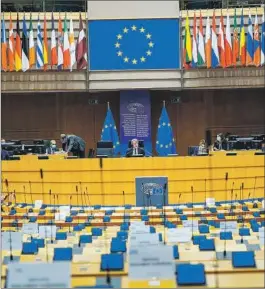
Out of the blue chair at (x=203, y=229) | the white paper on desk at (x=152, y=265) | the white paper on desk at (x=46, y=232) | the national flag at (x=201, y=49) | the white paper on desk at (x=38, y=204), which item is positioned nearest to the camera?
the white paper on desk at (x=152, y=265)

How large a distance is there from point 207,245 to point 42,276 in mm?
4532

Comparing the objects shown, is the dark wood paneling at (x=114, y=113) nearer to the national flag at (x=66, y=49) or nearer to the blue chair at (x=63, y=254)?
the national flag at (x=66, y=49)

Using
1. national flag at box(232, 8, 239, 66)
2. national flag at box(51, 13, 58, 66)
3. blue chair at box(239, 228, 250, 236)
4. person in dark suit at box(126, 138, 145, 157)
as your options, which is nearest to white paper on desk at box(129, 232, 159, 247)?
blue chair at box(239, 228, 250, 236)

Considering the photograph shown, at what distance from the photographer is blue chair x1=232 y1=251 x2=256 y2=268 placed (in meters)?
9.41

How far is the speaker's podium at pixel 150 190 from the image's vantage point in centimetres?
1808

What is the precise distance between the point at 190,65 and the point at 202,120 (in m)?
3.37

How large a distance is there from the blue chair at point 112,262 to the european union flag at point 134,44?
16279 millimetres

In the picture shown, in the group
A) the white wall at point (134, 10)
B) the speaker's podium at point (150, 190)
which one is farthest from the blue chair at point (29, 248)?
the white wall at point (134, 10)

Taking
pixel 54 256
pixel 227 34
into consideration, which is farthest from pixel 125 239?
pixel 227 34

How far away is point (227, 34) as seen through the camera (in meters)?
23.5

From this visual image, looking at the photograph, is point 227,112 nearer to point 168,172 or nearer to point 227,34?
point 227,34

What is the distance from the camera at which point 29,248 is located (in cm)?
1083

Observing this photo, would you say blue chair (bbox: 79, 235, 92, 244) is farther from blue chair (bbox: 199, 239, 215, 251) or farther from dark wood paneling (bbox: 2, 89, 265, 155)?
dark wood paneling (bbox: 2, 89, 265, 155)

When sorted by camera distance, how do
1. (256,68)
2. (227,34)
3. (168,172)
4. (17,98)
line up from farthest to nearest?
(17,98), (256,68), (227,34), (168,172)
